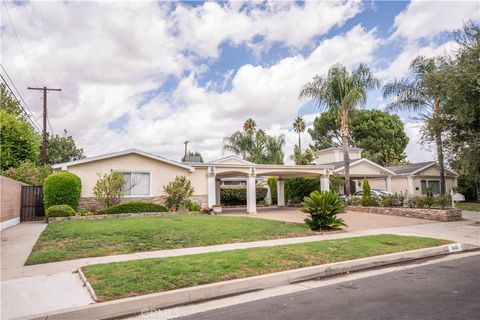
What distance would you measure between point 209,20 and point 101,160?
10.6 meters

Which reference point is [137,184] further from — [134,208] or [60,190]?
[60,190]

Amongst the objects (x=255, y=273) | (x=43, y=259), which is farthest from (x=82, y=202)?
(x=255, y=273)

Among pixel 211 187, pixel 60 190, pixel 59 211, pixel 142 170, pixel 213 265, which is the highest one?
pixel 142 170

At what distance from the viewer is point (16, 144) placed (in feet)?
79.9

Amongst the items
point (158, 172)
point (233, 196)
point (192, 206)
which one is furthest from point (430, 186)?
point (158, 172)

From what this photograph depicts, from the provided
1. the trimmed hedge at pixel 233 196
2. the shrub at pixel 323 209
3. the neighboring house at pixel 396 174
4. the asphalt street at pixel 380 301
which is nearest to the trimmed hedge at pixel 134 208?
the shrub at pixel 323 209

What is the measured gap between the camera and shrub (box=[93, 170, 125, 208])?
18703 mm

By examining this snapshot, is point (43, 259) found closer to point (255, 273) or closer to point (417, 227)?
point (255, 273)

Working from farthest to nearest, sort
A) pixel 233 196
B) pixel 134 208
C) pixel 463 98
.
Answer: pixel 233 196 → pixel 134 208 → pixel 463 98

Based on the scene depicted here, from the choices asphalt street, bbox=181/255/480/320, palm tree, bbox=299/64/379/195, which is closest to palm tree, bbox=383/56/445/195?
palm tree, bbox=299/64/379/195

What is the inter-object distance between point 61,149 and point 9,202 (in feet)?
121

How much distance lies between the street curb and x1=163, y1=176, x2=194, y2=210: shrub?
45.1 feet

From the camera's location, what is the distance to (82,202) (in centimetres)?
1911

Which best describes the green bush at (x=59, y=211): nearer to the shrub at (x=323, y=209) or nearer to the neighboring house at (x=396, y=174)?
the shrub at (x=323, y=209)
